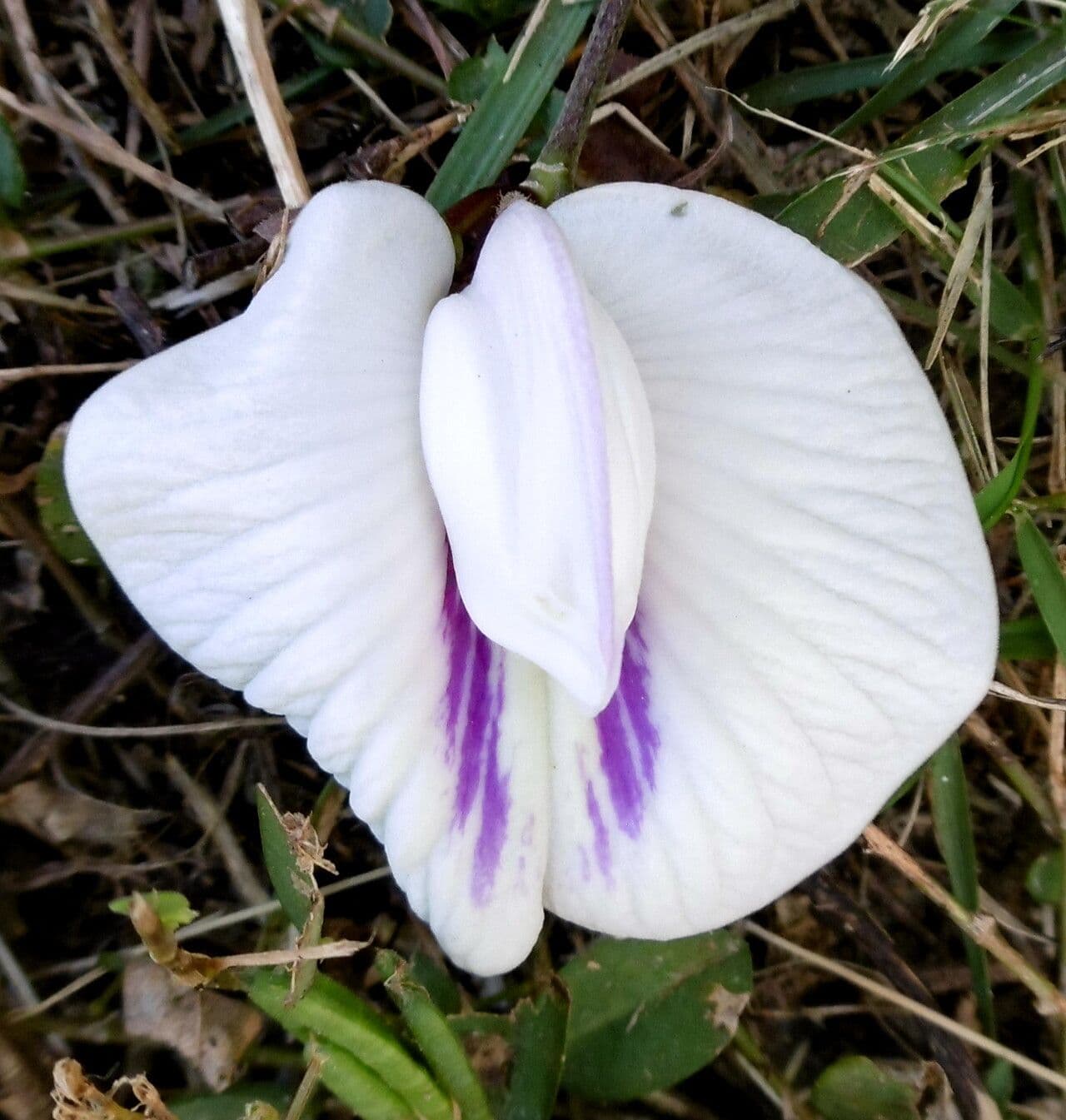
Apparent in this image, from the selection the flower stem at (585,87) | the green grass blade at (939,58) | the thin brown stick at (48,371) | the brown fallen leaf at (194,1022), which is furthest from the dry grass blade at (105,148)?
the brown fallen leaf at (194,1022)

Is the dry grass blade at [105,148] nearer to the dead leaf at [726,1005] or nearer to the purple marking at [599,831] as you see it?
the purple marking at [599,831]

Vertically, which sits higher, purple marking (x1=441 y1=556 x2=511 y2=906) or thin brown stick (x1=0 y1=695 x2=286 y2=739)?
purple marking (x1=441 y1=556 x2=511 y2=906)

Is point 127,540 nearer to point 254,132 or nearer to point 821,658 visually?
point 821,658

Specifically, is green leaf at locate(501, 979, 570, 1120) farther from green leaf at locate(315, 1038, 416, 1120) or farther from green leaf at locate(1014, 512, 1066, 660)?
green leaf at locate(1014, 512, 1066, 660)

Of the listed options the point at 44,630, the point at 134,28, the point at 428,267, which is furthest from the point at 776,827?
the point at 134,28

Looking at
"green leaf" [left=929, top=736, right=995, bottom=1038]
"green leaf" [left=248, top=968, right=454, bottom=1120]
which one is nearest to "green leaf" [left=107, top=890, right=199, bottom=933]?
"green leaf" [left=248, top=968, right=454, bottom=1120]
